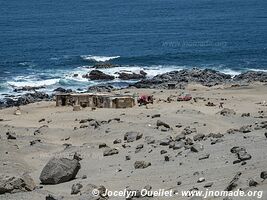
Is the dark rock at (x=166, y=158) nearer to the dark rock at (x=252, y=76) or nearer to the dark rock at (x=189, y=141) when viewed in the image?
the dark rock at (x=189, y=141)

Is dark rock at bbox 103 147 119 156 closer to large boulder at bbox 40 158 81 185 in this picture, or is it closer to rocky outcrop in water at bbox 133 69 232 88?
large boulder at bbox 40 158 81 185

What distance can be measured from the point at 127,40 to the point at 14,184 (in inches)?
2818

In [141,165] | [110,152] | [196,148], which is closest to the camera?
[141,165]

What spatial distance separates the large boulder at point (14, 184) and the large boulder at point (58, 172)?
0.86 metres

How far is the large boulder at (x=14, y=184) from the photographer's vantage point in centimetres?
1852

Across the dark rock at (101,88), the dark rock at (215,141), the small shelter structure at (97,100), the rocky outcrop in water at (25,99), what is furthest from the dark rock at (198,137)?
the dark rock at (101,88)

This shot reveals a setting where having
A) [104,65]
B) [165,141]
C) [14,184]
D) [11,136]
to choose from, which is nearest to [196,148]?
[165,141]

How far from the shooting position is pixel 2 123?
36312mm

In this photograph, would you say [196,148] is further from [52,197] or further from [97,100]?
[97,100]

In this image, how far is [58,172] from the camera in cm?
1997

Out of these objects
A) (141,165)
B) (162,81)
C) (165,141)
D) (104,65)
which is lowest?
(104,65)

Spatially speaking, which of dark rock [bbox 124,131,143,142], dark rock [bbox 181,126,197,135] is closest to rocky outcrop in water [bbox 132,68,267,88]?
dark rock [bbox 181,126,197,135]

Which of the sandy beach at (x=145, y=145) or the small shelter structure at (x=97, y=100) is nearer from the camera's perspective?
the sandy beach at (x=145, y=145)

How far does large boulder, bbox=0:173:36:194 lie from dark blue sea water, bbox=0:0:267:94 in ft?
123
